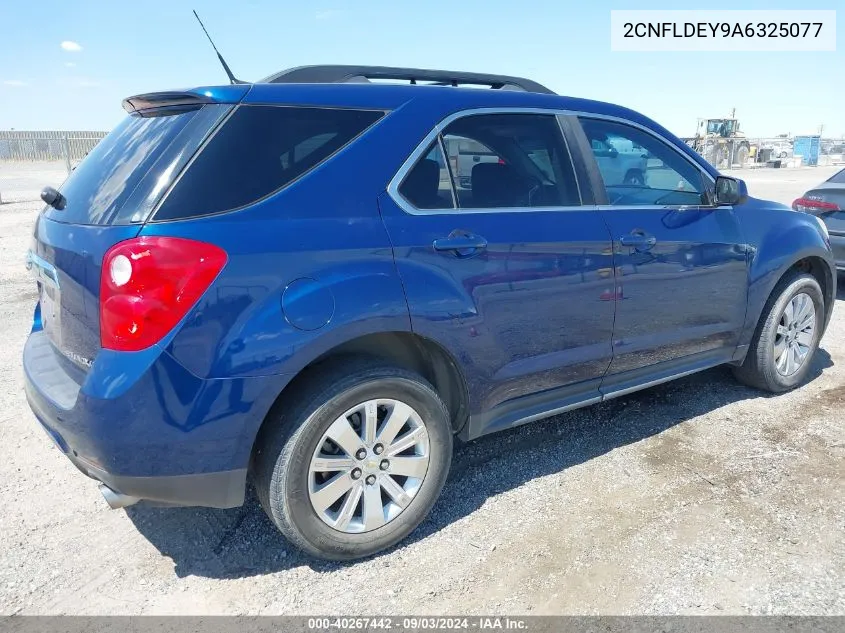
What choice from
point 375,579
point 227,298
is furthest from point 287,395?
point 375,579

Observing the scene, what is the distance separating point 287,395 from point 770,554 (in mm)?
2088

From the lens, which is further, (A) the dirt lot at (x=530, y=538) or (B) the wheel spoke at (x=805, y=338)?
(B) the wheel spoke at (x=805, y=338)

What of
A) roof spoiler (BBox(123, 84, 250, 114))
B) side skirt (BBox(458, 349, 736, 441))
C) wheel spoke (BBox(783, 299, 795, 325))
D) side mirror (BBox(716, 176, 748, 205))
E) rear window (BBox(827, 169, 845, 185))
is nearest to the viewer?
roof spoiler (BBox(123, 84, 250, 114))

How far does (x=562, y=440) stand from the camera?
147 inches

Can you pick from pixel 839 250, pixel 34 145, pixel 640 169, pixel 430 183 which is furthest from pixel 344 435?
pixel 34 145

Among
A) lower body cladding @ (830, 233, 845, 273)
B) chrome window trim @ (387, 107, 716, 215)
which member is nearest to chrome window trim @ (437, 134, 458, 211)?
chrome window trim @ (387, 107, 716, 215)

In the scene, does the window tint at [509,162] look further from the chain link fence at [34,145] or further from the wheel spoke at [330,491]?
the chain link fence at [34,145]

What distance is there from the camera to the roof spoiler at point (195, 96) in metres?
2.39

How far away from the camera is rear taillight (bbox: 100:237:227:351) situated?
2109 mm

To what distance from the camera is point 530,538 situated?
111 inches

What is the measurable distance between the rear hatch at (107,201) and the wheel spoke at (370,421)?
0.99 m

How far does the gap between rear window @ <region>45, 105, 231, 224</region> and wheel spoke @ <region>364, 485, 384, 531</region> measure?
1350 millimetres

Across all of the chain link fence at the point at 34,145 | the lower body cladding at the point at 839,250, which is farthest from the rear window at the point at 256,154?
the chain link fence at the point at 34,145

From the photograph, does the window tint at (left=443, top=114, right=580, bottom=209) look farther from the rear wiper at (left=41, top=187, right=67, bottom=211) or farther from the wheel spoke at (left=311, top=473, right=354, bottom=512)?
the rear wiper at (left=41, top=187, right=67, bottom=211)
